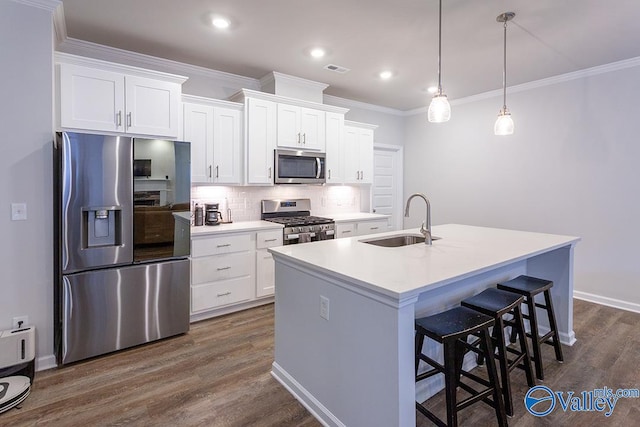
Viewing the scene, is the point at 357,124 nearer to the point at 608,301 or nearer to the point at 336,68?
the point at 336,68

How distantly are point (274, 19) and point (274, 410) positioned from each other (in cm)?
291

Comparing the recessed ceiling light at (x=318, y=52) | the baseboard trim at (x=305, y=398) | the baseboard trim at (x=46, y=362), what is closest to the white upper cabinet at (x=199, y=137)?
the recessed ceiling light at (x=318, y=52)

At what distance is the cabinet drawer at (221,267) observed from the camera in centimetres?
328

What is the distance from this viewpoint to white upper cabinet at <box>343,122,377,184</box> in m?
4.88

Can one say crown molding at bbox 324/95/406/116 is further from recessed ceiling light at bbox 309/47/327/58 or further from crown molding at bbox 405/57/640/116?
recessed ceiling light at bbox 309/47/327/58

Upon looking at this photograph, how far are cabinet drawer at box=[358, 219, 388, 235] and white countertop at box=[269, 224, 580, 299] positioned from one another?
1.80 m

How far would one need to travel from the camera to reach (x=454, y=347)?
170cm

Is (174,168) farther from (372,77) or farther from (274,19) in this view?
(372,77)

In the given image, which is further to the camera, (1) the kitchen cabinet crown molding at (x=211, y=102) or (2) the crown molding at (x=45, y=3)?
(1) the kitchen cabinet crown molding at (x=211, y=102)

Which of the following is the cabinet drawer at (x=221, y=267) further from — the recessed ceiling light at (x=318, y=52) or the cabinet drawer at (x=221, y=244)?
the recessed ceiling light at (x=318, y=52)

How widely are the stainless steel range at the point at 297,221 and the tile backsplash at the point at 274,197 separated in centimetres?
10

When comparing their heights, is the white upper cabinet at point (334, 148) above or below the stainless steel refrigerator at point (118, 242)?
above

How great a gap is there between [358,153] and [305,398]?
3645mm

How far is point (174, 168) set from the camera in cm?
294
